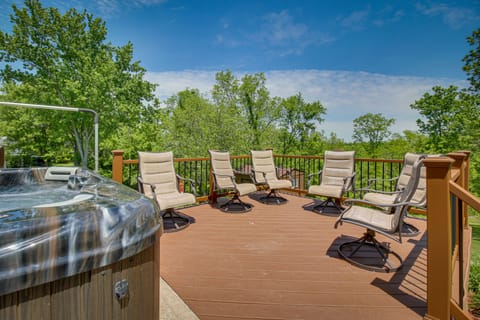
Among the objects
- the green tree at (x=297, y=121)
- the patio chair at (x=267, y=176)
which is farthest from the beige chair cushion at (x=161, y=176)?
the green tree at (x=297, y=121)

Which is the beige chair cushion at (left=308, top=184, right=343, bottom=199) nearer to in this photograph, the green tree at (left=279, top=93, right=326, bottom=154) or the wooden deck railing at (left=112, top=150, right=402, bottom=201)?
the wooden deck railing at (left=112, top=150, right=402, bottom=201)

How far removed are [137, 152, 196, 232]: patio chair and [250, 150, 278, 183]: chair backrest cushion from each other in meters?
1.76

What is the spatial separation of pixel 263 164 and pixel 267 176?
31 centimetres

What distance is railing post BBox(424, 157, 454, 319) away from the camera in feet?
5.08

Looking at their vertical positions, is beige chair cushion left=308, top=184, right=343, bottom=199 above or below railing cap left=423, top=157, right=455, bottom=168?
below

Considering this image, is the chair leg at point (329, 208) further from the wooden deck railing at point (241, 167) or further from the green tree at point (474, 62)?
the green tree at point (474, 62)

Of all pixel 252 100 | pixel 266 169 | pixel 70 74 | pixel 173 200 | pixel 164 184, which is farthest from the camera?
pixel 252 100

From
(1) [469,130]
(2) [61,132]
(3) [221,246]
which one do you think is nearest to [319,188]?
(3) [221,246]

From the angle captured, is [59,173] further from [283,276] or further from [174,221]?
[283,276]

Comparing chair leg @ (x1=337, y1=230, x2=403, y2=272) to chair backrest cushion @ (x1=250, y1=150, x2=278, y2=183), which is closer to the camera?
chair leg @ (x1=337, y1=230, x2=403, y2=272)

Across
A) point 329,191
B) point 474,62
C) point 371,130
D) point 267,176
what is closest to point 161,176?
point 267,176

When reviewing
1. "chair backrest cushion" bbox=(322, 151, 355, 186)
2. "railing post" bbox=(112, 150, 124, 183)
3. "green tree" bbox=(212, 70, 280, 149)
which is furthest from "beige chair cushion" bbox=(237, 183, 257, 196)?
"green tree" bbox=(212, 70, 280, 149)

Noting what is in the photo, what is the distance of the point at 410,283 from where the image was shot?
2070mm

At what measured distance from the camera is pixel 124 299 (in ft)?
3.42
